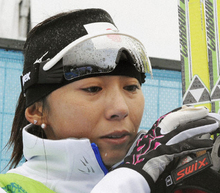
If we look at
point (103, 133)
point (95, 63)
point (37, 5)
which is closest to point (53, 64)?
point (95, 63)

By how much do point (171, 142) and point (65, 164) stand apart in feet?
1.48

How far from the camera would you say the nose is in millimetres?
1339

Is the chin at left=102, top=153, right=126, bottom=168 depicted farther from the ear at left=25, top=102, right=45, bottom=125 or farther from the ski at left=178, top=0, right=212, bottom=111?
the ski at left=178, top=0, right=212, bottom=111

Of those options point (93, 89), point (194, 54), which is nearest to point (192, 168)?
point (93, 89)

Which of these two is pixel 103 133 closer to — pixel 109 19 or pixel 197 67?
pixel 109 19

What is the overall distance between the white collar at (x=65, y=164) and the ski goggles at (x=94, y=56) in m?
0.25

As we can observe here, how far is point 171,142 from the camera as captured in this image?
1149 millimetres

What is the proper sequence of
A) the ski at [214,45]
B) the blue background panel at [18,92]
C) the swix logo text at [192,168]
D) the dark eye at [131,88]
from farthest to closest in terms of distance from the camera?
the blue background panel at [18,92] → the ski at [214,45] → the dark eye at [131,88] → the swix logo text at [192,168]

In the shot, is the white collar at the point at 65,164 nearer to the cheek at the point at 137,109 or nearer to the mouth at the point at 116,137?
the mouth at the point at 116,137

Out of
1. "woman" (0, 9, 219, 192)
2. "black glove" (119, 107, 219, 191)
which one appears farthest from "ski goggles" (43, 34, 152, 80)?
"black glove" (119, 107, 219, 191)

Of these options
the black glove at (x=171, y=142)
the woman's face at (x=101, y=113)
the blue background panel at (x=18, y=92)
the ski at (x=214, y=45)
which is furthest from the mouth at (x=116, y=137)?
the blue background panel at (x=18, y=92)

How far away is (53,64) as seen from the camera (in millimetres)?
1472

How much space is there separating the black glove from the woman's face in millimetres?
163

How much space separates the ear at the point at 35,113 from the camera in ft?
5.09
